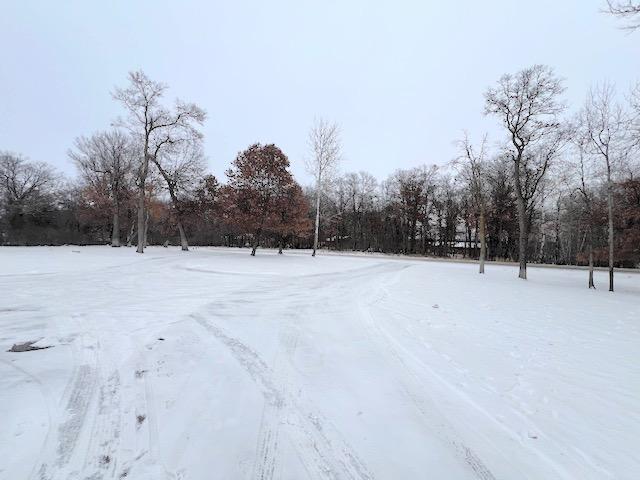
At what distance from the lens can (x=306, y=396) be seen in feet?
12.1

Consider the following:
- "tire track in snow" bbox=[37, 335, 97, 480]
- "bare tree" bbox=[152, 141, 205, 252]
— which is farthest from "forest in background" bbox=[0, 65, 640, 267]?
"tire track in snow" bbox=[37, 335, 97, 480]

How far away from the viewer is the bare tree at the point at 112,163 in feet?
113

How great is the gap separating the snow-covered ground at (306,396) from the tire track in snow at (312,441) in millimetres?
14

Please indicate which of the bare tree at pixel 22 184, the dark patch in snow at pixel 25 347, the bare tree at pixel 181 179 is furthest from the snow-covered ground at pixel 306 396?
the bare tree at pixel 22 184

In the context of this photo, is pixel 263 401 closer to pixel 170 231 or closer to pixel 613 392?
pixel 613 392

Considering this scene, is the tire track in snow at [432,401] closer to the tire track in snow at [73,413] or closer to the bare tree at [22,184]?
the tire track in snow at [73,413]

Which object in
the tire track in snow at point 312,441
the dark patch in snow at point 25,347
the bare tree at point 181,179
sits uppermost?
the bare tree at point 181,179

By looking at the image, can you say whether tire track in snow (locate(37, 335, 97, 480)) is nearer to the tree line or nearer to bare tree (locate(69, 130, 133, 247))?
the tree line

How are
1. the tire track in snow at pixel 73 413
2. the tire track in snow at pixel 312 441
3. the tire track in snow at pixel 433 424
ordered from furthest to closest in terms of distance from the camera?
the tire track in snow at pixel 433 424 → the tire track in snow at pixel 312 441 → the tire track in snow at pixel 73 413

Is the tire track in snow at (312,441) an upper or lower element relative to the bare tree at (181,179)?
lower

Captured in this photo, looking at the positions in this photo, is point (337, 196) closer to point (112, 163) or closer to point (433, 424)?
point (112, 163)

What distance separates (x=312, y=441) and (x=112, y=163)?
40.3 m

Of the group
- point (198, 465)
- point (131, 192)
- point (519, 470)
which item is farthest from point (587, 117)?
point (131, 192)

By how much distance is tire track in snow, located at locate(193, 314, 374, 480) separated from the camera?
2578 mm
